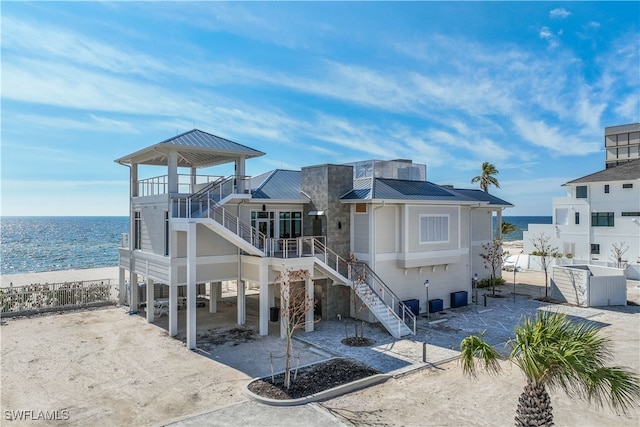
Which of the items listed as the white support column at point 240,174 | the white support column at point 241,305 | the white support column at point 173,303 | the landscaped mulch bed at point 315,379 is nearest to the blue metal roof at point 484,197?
the white support column at point 240,174

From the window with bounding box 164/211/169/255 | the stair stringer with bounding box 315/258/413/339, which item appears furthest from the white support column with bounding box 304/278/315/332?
the window with bounding box 164/211/169/255

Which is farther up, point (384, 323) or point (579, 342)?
point (579, 342)

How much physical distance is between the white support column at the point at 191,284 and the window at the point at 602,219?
1478 inches

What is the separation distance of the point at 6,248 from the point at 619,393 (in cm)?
10623

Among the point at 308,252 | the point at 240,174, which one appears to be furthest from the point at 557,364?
the point at 240,174

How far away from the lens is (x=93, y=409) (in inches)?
471

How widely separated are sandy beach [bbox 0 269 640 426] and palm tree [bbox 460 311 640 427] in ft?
10.8

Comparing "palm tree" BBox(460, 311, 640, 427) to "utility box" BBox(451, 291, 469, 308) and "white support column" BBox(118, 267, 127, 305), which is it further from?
"white support column" BBox(118, 267, 127, 305)

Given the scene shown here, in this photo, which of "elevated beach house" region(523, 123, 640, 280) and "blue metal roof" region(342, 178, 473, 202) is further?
"elevated beach house" region(523, 123, 640, 280)

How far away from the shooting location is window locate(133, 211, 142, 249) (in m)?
22.6

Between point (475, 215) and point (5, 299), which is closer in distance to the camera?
point (5, 299)

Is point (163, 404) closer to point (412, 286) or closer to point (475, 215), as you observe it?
point (412, 286)

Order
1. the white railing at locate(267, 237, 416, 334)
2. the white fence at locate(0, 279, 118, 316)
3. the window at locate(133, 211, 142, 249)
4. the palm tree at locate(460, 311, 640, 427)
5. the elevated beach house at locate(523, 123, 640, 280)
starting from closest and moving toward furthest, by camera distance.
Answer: the palm tree at locate(460, 311, 640, 427)
the white railing at locate(267, 237, 416, 334)
the window at locate(133, 211, 142, 249)
the white fence at locate(0, 279, 118, 316)
the elevated beach house at locate(523, 123, 640, 280)

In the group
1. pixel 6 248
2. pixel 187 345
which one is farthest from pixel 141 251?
pixel 6 248
